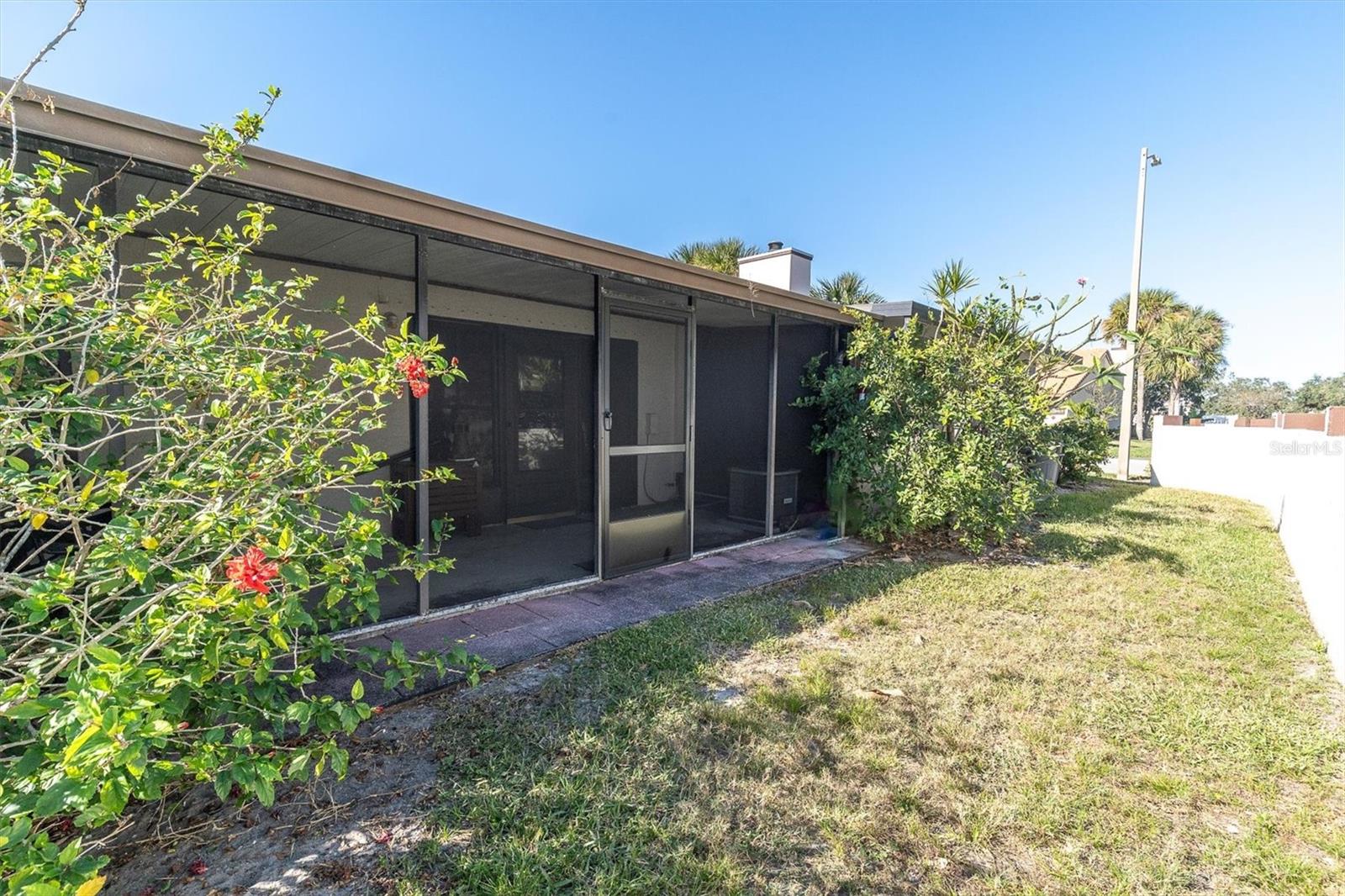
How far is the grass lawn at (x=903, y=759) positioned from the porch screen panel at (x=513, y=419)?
2000 millimetres

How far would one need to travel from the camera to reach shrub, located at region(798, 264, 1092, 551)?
5453mm

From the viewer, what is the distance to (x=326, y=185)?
2.96 meters

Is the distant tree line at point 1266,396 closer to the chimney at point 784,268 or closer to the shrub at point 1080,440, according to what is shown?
the shrub at point 1080,440

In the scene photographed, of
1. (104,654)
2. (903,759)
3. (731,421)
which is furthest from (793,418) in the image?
(104,654)

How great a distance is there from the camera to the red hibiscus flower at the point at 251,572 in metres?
1.47

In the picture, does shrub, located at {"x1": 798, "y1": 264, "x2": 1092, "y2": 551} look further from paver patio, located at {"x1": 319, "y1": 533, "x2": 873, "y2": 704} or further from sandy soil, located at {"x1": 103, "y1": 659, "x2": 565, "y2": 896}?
sandy soil, located at {"x1": 103, "y1": 659, "x2": 565, "y2": 896}

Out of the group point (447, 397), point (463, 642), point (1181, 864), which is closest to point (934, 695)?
point (1181, 864)

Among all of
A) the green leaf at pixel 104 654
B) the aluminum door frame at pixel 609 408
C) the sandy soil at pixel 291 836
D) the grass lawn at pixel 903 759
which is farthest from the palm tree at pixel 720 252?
the green leaf at pixel 104 654

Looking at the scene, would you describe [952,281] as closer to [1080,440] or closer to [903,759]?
[903,759]

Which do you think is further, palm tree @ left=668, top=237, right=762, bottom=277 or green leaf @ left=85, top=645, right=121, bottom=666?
palm tree @ left=668, top=237, right=762, bottom=277

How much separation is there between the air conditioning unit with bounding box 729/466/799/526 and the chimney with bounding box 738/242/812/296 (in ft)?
8.09

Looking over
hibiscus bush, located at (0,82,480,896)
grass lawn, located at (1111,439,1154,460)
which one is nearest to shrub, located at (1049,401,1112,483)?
hibiscus bush, located at (0,82,480,896)

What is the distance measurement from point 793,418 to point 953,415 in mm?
1718

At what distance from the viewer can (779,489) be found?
6586mm
